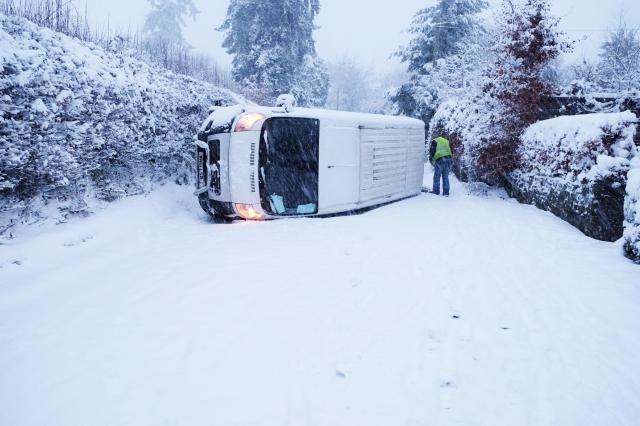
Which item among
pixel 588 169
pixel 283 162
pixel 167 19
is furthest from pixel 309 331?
pixel 167 19

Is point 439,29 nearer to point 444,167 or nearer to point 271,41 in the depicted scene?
point 271,41

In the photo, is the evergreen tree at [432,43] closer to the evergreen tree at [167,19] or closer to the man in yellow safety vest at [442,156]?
the man in yellow safety vest at [442,156]

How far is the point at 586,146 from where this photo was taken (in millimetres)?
6219

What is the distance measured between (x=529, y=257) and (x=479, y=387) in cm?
327

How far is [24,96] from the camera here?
175 inches

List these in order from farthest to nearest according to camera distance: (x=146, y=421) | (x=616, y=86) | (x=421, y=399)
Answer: (x=616, y=86)
(x=421, y=399)
(x=146, y=421)

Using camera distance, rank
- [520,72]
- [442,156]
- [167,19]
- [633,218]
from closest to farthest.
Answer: [633,218] → [520,72] → [442,156] → [167,19]

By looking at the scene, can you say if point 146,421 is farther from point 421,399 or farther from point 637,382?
point 637,382

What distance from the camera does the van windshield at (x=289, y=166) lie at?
6.16 meters

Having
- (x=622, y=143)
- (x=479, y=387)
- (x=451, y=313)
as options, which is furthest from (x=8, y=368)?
(x=622, y=143)

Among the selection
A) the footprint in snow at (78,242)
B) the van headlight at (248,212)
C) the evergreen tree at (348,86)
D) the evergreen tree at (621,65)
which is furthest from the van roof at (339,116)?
the evergreen tree at (348,86)

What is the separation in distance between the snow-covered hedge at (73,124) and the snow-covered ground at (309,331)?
1.94 feet

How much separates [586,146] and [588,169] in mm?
390

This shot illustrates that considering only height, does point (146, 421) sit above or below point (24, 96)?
below
